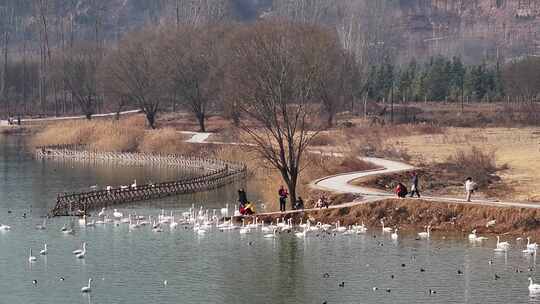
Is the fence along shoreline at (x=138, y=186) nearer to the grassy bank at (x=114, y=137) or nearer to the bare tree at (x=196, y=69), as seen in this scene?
the grassy bank at (x=114, y=137)

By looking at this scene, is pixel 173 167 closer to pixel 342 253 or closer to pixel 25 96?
pixel 342 253

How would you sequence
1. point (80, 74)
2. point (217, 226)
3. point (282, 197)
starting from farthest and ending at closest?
point (80, 74)
point (282, 197)
point (217, 226)

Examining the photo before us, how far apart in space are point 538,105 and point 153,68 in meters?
38.7

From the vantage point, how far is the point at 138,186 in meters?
65.6

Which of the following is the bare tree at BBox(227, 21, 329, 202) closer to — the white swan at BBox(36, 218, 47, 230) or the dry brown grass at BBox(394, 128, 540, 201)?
the dry brown grass at BBox(394, 128, 540, 201)

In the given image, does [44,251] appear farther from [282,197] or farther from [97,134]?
[97,134]

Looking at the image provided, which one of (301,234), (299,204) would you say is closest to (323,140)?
(299,204)

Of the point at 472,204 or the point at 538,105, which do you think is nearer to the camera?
the point at 472,204

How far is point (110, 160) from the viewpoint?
92.9 m

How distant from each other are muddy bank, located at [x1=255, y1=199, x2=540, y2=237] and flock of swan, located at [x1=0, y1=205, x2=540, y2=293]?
58 centimetres

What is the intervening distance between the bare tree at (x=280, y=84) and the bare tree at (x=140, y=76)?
9262mm

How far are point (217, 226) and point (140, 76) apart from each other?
5948 cm

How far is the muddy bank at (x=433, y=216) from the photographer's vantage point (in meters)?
50.3

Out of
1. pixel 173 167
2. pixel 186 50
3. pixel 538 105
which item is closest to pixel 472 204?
pixel 173 167
